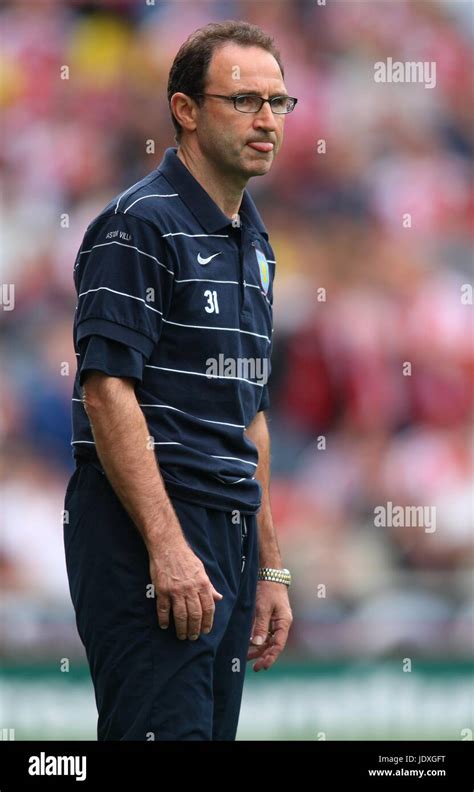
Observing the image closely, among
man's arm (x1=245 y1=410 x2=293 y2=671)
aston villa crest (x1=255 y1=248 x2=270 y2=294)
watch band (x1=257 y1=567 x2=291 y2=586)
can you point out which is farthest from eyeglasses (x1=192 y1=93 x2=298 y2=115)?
watch band (x1=257 y1=567 x2=291 y2=586)

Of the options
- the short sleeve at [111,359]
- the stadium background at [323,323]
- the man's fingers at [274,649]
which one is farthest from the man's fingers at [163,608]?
the stadium background at [323,323]

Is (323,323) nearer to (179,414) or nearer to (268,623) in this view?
(268,623)

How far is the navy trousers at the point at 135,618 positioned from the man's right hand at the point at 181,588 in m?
0.03

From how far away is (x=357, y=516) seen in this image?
464 centimetres

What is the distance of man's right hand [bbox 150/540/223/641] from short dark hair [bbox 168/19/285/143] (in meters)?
0.80

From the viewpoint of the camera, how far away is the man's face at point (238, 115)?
91.8 inches

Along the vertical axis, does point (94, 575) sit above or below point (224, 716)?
above

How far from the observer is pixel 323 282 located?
4.80 metres

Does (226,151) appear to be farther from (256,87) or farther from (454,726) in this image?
(454,726)

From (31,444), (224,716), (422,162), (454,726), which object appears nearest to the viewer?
(224,716)

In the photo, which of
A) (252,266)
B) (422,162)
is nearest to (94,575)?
(252,266)

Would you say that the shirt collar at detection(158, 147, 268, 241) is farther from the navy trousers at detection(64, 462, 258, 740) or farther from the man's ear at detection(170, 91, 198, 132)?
the navy trousers at detection(64, 462, 258, 740)

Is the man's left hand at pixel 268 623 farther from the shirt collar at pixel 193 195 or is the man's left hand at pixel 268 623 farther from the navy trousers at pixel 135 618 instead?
the shirt collar at pixel 193 195

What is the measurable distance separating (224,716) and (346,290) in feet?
8.69
